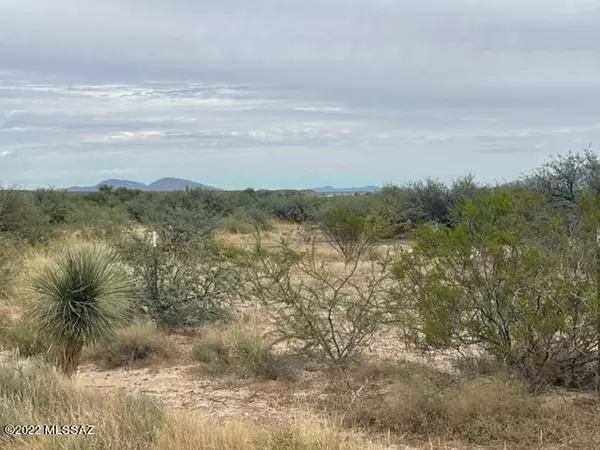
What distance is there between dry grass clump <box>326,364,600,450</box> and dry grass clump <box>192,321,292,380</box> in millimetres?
2089

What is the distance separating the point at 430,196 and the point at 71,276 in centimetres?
2774

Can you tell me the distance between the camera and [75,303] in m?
9.87

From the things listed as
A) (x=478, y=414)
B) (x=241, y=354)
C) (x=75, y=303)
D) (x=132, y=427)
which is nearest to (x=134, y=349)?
(x=241, y=354)

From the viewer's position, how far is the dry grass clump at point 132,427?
20.8 ft

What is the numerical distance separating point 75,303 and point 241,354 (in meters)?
2.85

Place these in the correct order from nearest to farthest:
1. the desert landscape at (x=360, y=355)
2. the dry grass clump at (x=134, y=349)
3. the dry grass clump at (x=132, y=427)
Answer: the dry grass clump at (x=132, y=427), the desert landscape at (x=360, y=355), the dry grass clump at (x=134, y=349)

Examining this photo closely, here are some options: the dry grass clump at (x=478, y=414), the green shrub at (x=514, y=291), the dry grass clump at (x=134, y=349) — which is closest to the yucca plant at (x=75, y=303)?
the dry grass clump at (x=134, y=349)

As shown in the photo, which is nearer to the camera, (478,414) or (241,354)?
(478,414)

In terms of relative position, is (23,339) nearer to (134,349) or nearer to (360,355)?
(134,349)

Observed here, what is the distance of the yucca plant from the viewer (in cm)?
975

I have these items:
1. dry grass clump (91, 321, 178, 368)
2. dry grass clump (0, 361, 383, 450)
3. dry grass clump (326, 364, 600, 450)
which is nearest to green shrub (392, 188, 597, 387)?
dry grass clump (326, 364, 600, 450)

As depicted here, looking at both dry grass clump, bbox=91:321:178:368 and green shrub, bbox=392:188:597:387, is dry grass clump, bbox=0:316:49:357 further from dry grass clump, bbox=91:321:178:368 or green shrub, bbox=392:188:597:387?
green shrub, bbox=392:188:597:387

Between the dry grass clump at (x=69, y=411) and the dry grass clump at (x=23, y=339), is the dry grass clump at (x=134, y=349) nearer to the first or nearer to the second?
the dry grass clump at (x=23, y=339)

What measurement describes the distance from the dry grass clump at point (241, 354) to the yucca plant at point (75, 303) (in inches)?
81.5
